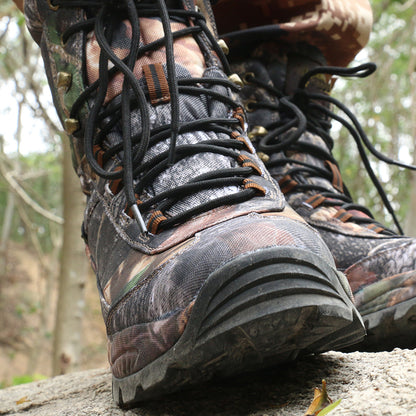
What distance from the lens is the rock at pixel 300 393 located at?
0.63 metres

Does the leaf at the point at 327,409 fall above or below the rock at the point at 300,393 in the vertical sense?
above

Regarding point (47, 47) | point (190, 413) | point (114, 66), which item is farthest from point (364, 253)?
point (47, 47)

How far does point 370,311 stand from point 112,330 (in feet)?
1.59

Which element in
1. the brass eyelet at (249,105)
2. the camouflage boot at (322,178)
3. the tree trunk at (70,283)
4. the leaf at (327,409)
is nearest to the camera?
the leaf at (327,409)

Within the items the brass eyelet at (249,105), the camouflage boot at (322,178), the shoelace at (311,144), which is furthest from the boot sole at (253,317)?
the brass eyelet at (249,105)

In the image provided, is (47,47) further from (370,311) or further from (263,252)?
(370,311)

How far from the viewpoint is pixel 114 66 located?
94 cm

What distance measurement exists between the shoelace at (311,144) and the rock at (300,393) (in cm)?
36

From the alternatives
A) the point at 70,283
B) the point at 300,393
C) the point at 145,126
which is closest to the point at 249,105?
the point at 145,126

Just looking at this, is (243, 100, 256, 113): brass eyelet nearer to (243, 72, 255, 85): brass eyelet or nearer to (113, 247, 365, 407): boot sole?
(243, 72, 255, 85): brass eyelet

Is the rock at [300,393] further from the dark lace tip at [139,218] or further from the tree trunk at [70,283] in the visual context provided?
the tree trunk at [70,283]

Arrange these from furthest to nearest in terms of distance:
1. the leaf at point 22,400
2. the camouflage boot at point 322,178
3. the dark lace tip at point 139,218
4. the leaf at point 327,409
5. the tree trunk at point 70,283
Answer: the tree trunk at point 70,283, the leaf at point 22,400, the camouflage boot at point 322,178, the dark lace tip at point 139,218, the leaf at point 327,409

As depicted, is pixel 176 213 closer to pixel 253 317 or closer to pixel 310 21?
pixel 253 317

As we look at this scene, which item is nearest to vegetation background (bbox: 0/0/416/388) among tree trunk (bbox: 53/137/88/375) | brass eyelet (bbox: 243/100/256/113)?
tree trunk (bbox: 53/137/88/375)
